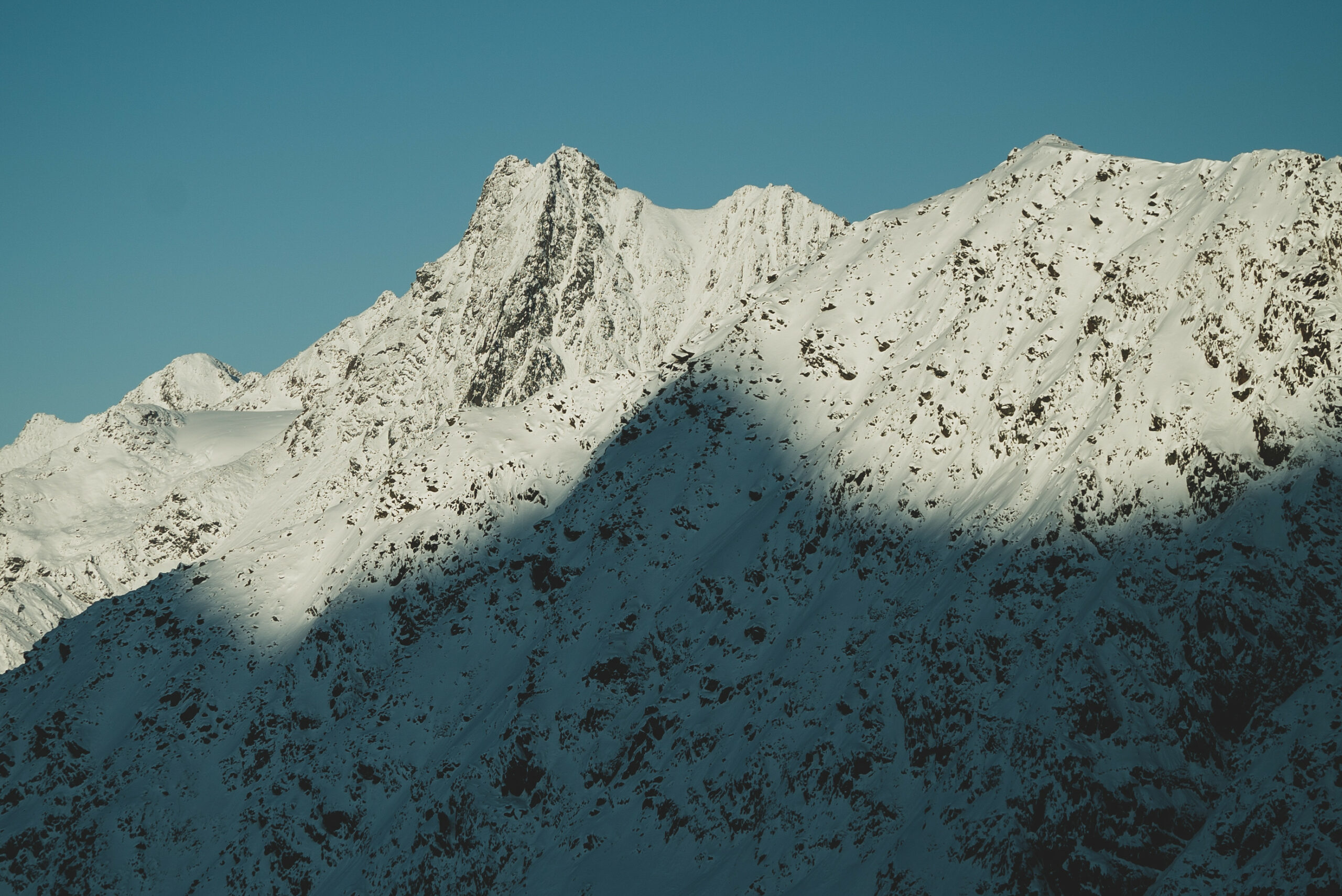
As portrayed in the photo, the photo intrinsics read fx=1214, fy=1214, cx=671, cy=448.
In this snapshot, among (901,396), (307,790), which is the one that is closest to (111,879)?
(307,790)

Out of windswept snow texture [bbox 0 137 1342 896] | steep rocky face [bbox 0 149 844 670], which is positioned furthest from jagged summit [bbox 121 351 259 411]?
windswept snow texture [bbox 0 137 1342 896]

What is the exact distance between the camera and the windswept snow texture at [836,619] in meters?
37.5

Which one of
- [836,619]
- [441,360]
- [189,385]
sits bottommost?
[836,619]

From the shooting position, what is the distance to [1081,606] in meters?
41.8

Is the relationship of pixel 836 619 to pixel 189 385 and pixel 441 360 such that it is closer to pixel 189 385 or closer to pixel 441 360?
pixel 441 360

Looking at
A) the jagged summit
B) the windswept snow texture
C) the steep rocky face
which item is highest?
the jagged summit

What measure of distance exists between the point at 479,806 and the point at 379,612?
18.7 m

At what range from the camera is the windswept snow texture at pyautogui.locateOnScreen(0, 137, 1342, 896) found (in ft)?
123

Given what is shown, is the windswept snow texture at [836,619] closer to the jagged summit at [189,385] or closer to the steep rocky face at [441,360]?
the steep rocky face at [441,360]

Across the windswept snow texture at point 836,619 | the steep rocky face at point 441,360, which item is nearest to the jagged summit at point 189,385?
the steep rocky face at point 441,360

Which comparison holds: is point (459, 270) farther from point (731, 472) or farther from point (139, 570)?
point (731, 472)

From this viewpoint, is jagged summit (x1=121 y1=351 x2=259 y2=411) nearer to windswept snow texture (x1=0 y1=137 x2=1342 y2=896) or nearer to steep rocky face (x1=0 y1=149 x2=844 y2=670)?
steep rocky face (x1=0 y1=149 x2=844 y2=670)

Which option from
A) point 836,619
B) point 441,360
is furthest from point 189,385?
point 836,619

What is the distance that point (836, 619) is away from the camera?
5150 centimetres
